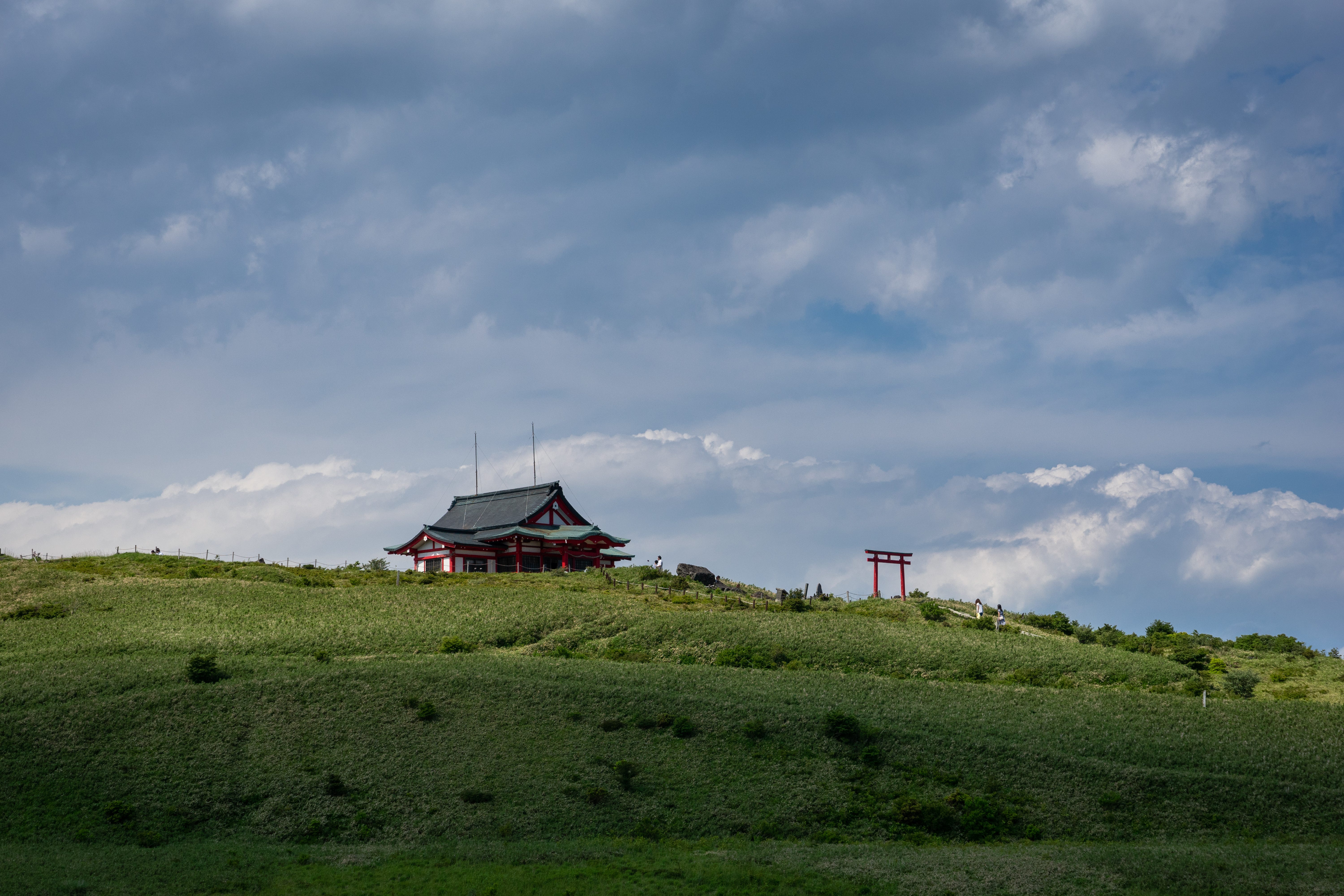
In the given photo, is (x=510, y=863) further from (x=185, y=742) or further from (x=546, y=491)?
(x=546, y=491)

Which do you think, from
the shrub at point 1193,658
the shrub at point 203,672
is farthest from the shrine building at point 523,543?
the shrub at point 1193,658

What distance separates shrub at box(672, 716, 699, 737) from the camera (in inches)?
1182

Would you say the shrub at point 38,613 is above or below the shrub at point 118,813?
above

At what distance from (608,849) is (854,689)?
44.4ft

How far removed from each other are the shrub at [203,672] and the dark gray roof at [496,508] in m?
38.2

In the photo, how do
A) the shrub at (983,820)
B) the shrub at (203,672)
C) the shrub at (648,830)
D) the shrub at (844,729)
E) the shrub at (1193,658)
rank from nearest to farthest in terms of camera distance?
the shrub at (648,830), the shrub at (983,820), the shrub at (844,729), the shrub at (203,672), the shrub at (1193,658)

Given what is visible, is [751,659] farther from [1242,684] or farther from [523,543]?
[523,543]

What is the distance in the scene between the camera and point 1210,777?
93.8 ft

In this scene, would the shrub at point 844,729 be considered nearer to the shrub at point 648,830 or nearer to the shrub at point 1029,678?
the shrub at point 648,830

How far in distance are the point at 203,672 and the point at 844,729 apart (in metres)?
22.8

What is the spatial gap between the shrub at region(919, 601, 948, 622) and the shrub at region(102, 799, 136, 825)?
4042cm

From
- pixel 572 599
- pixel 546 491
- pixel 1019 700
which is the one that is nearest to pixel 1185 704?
pixel 1019 700

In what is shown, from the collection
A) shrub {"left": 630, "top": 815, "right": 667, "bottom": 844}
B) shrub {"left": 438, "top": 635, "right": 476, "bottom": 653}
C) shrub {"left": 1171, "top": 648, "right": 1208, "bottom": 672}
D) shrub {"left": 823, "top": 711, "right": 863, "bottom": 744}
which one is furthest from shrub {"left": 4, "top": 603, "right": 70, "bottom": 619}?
shrub {"left": 1171, "top": 648, "right": 1208, "bottom": 672}

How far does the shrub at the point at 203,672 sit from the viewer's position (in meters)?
34.4
